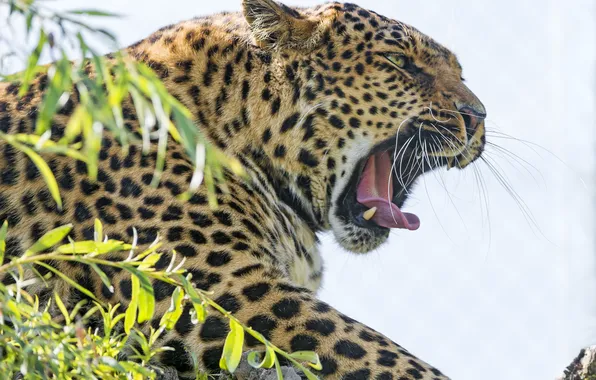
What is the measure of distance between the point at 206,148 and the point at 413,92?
3916mm

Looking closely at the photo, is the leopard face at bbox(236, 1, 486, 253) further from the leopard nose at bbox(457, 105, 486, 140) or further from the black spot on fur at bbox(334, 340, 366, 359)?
the black spot on fur at bbox(334, 340, 366, 359)

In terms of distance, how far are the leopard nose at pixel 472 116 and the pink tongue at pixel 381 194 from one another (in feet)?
1.58

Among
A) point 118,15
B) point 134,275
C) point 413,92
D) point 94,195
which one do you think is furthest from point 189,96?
point 118,15

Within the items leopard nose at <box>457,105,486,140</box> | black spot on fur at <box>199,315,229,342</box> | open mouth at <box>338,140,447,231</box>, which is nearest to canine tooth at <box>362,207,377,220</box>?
open mouth at <box>338,140,447,231</box>

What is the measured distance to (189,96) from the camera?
5480mm

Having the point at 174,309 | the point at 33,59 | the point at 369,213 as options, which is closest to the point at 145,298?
the point at 174,309

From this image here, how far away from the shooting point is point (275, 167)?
5.61m

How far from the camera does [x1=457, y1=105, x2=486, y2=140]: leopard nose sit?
5895 millimetres

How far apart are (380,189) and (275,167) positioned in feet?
2.41

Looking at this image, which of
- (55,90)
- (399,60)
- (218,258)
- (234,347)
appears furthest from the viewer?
(399,60)

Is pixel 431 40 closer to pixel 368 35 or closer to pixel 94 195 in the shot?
pixel 368 35

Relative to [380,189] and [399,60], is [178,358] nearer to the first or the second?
[380,189]

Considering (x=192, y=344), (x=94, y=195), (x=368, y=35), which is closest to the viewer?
(x=192, y=344)

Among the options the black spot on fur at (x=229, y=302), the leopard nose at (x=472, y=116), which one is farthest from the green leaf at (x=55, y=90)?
the leopard nose at (x=472, y=116)
